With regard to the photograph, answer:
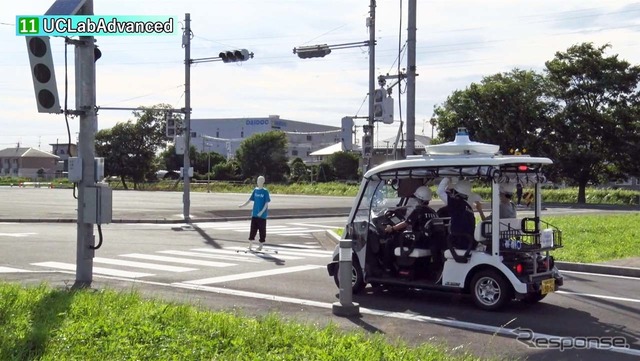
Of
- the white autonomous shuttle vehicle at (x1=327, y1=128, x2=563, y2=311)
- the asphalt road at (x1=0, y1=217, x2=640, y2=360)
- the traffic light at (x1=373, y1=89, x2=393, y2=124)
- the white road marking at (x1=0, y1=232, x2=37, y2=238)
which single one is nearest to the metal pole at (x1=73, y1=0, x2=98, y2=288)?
the asphalt road at (x1=0, y1=217, x2=640, y2=360)

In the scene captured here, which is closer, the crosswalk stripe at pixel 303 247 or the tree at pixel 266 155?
the crosswalk stripe at pixel 303 247

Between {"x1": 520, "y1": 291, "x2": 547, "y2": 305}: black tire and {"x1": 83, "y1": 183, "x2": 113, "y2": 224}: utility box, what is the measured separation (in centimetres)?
617

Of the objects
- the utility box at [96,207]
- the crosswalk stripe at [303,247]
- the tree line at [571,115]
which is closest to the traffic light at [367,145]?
the crosswalk stripe at [303,247]

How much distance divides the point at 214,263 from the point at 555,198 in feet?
157

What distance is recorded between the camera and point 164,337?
258 inches

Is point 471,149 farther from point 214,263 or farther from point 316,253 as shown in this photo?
point 316,253

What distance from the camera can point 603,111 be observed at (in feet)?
176

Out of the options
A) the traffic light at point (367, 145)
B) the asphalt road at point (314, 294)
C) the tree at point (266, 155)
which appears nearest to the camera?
the asphalt road at point (314, 294)

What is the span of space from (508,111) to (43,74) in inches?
1926

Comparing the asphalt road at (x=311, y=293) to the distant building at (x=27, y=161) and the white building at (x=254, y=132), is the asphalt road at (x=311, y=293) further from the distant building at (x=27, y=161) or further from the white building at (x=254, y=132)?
the distant building at (x=27, y=161)

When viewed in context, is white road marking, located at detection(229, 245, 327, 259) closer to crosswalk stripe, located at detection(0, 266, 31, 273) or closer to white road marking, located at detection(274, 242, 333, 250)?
white road marking, located at detection(274, 242, 333, 250)

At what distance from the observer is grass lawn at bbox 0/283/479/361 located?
6.09m

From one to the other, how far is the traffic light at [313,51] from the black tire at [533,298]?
57.2ft
